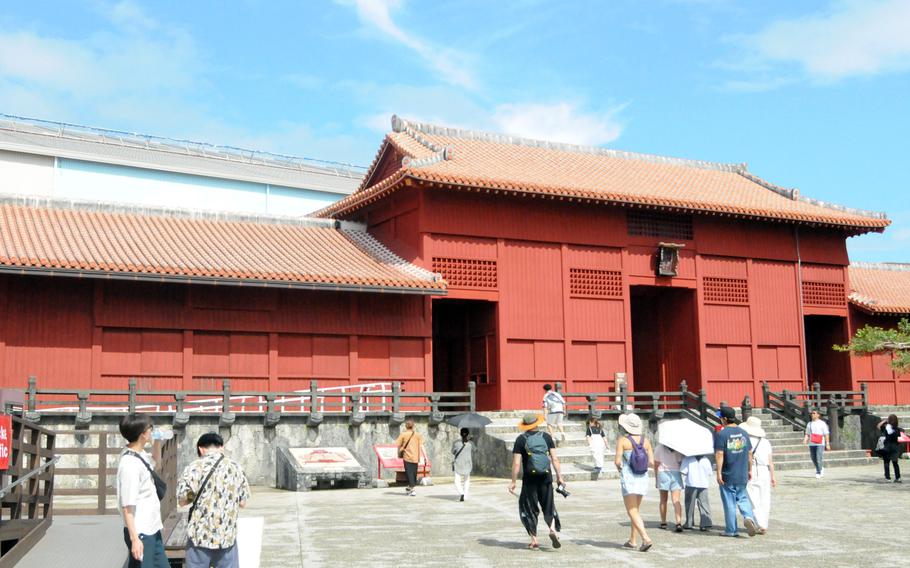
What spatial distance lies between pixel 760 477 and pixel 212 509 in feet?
26.6

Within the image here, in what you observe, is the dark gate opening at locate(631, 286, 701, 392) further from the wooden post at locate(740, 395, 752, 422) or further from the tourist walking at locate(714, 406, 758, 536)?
the tourist walking at locate(714, 406, 758, 536)

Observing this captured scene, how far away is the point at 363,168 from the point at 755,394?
29.9 meters

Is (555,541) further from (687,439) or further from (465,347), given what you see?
(465,347)

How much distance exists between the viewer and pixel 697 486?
40.9 feet

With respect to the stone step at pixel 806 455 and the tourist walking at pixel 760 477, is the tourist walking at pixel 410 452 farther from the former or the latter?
the stone step at pixel 806 455

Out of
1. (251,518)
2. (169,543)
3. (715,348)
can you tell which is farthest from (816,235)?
(169,543)

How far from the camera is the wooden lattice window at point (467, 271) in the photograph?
25750 mm

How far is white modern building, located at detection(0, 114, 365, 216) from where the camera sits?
41594mm

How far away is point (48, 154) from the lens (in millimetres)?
41844

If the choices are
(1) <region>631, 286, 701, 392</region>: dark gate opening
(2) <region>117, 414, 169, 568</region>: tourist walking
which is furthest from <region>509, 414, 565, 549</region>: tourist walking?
(1) <region>631, 286, 701, 392</region>: dark gate opening

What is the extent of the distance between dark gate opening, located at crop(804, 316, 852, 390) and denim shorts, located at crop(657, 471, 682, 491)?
72.2 feet

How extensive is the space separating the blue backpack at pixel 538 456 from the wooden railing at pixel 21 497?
18.0ft

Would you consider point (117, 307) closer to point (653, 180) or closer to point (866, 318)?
point (653, 180)

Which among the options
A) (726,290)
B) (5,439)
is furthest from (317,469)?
(726,290)
